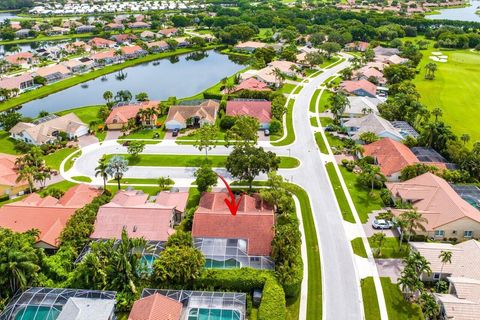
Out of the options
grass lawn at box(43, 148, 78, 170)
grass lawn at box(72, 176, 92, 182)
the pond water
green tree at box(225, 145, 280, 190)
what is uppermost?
green tree at box(225, 145, 280, 190)

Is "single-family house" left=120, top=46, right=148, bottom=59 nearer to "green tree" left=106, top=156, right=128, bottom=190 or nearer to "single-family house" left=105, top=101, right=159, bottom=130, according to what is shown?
"single-family house" left=105, top=101, right=159, bottom=130

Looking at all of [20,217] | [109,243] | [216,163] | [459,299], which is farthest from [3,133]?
[459,299]

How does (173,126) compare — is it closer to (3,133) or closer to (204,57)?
(3,133)

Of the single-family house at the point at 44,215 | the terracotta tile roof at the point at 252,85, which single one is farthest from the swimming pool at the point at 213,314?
the terracotta tile roof at the point at 252,85

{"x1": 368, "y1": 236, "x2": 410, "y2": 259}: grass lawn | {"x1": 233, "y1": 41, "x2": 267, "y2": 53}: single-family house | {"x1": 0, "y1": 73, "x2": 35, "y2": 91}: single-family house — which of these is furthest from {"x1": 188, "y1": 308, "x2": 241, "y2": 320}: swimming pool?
{"x1": 233, "y1": 41, "x2": 267, "y2": 53}: single-family house

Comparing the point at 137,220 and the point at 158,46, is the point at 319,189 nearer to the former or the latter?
the point at 137,220

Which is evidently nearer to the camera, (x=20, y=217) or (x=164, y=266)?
(x=164, y=266)
